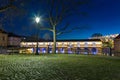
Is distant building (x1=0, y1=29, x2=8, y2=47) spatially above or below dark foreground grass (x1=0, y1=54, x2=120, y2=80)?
above

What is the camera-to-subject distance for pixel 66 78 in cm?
783

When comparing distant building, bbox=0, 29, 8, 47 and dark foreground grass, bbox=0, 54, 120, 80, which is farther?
distant building, bbox=0, 29, 8, 47

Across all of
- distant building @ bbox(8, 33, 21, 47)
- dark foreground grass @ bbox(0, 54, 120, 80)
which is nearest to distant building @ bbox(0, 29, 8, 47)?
distant building @ bbox(8, 33, 21, 47)

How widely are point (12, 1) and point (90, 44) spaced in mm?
49289

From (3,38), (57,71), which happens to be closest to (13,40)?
(3,38)

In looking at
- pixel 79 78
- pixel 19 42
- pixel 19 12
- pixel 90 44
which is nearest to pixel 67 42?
pixel 90 44

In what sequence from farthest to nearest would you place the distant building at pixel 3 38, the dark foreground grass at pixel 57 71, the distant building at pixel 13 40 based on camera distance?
1. the distant building at pixel 13 40
2. the distant building at pixel 3 38
3. the dark foreground grass at pixel 57 71

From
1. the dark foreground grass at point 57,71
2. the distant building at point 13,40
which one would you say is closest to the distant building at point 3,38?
the distant building at point 13,40

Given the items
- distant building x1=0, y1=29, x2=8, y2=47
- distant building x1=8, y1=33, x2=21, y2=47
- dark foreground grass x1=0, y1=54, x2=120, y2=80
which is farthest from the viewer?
distant building x1=8, y1=33, x2=21, y2=47

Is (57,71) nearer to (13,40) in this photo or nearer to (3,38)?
(3,38)

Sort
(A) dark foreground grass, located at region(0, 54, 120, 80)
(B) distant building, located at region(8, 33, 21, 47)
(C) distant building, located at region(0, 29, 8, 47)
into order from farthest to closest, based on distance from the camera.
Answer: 1. (B) distant building, located at region(8, 33, 21, 47)
2. (C) distant building, located at region(0, 29, 8, 47)
3. (A) dark foreground grass, located at region(0, 54, 120, 80)

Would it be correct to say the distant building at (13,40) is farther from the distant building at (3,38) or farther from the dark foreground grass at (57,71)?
the dark foreground grass at (57,71)

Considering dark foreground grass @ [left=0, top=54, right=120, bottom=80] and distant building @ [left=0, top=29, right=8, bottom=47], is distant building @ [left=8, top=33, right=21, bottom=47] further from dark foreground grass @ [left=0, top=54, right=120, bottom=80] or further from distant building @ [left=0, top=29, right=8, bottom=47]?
dark foreground grass @ [left=0, top=54, right=120, bottom=80]

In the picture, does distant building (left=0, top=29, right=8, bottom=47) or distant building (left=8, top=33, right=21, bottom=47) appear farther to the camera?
distant building (left=8, top=33, right=21, bottom=47)
